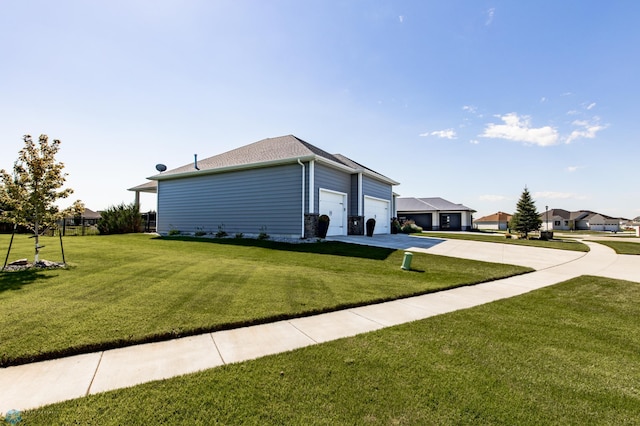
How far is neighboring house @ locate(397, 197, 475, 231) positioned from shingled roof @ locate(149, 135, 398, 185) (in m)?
19.8

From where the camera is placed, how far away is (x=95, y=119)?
34.1ft

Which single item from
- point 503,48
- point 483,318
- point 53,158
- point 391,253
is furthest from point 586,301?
point 53,158

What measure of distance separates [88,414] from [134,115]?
1174 cm

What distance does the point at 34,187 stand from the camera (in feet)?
22.4

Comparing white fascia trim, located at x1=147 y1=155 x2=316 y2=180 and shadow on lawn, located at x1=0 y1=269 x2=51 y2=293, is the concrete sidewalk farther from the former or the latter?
white fascia trim, located at x1=147 y1=155 x2=316 y2=180

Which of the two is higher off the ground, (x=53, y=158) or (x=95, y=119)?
(x=95, y=119)

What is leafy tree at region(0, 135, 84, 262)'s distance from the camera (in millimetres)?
6625

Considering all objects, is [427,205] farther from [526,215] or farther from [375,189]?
[375,189]

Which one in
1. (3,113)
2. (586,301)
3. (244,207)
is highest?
(3,113)

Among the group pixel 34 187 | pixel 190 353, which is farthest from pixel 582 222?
pixel 34 187

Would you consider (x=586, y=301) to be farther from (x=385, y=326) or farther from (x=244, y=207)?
(x=244, y=207)

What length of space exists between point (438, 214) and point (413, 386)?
36.8 metres

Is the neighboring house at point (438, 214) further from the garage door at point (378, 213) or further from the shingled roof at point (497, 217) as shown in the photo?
the shingled roof at point (497, 217)

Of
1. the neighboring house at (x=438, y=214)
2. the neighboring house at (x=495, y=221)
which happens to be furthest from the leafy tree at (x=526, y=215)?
the neighboring house at (x=495, y=221)
